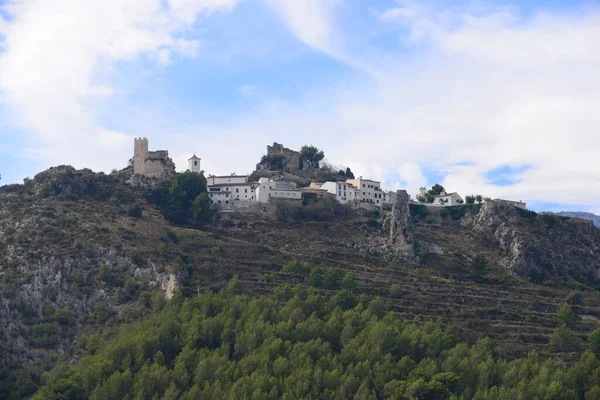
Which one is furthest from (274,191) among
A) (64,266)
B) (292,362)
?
(292,362)

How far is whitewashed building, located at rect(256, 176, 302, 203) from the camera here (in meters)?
91.1

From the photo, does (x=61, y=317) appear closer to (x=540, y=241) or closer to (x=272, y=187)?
(x=272, y=187)

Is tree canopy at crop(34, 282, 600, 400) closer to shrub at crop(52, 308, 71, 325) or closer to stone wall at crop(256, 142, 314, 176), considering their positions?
shrub at crop(52, 308, 71, 325)

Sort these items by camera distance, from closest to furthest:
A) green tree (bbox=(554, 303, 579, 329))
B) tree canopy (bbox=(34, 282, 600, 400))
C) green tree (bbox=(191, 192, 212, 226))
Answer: tree canopy (bbox=(34, 282, 600, 400)) → green tree (bbox=(554, 303, 579, 329)) → green tree (bbox=(191, 192, 212, 226))

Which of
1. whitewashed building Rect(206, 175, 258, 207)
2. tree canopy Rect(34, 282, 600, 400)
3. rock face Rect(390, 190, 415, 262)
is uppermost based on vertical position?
whitewashed building Rect(206, 175, 258, 207)

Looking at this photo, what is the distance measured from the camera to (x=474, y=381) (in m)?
56.5

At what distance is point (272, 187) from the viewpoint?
302 ft

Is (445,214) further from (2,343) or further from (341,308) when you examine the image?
(2,343)

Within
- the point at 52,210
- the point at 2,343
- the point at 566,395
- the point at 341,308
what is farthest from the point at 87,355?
the point at 566,395

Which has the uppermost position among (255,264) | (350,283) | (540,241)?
(540,241)

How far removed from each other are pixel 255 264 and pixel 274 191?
18291 millimetres

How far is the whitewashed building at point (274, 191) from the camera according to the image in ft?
299

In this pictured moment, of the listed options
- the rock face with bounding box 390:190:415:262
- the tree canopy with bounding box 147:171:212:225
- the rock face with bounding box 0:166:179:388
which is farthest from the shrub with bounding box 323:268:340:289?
the tree canopy with bounding box 147:171:212:225

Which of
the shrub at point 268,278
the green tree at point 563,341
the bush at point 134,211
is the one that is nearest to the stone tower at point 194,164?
the bush at point 134,211
